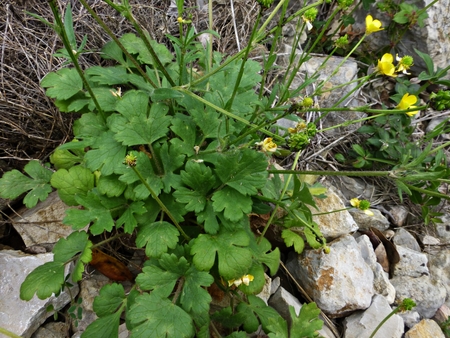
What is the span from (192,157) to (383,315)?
133 cm

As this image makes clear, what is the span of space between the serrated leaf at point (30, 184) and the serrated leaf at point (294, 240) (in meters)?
1.26

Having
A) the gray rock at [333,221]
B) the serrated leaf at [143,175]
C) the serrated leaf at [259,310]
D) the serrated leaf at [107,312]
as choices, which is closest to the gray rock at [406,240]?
the gray rock at [333,221]

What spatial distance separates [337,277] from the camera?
6.79ft

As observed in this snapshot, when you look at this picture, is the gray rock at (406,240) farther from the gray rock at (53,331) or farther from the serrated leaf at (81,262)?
the gray rock at (53,331)

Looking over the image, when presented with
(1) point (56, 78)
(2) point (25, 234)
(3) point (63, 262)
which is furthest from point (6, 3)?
(3) point (63, 262)

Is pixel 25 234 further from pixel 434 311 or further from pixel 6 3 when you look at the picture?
pixel 434 311

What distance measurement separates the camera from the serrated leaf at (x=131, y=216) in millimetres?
1705

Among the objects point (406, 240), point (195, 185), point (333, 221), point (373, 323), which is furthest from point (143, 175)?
point (406, 240)

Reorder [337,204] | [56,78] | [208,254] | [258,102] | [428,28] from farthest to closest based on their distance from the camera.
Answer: [428,28] → [337,204] → [56,78] → [258,102] → [208,254]

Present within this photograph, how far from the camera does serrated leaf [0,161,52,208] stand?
190 cm

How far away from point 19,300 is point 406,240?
2.29 metres

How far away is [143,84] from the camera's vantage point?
6.22 ft

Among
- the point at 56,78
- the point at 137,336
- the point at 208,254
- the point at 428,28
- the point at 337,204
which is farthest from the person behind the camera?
the point at 428,28

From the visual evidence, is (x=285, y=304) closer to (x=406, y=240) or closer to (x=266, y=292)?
(x=266, y=292)
